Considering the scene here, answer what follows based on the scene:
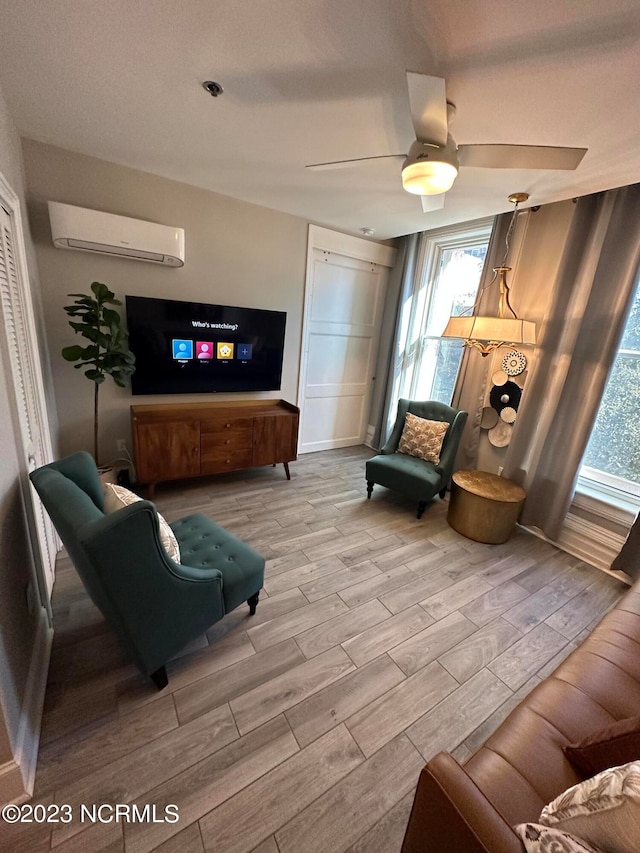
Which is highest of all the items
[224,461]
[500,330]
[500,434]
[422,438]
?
[500,330]

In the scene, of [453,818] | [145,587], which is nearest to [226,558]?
[145,587]

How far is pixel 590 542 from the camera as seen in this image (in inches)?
101

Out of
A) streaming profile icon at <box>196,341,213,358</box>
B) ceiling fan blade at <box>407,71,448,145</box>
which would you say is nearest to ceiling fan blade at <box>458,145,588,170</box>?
ceiling fan blade at <box>407,71,448,145</box>

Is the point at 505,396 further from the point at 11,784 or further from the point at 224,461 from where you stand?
the point at 11,784

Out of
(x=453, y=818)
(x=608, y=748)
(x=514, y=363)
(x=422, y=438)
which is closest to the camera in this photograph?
(x=453, y=818)

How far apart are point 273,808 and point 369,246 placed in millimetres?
4373

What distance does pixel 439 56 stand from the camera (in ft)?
4.11

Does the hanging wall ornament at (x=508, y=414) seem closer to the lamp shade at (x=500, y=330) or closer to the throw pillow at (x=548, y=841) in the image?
the lamp shade at (x=500, y=330)

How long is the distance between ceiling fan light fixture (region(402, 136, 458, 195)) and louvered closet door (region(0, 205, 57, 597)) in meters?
1.83

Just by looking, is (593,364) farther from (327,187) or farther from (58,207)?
(58,207)

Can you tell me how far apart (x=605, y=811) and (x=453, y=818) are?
0.95ft

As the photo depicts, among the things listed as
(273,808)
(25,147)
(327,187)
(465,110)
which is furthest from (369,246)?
(273,808)

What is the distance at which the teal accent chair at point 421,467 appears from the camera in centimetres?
286

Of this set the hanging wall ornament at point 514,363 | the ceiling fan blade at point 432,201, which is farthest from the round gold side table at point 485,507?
the ceiling fan blade at point 432,201
